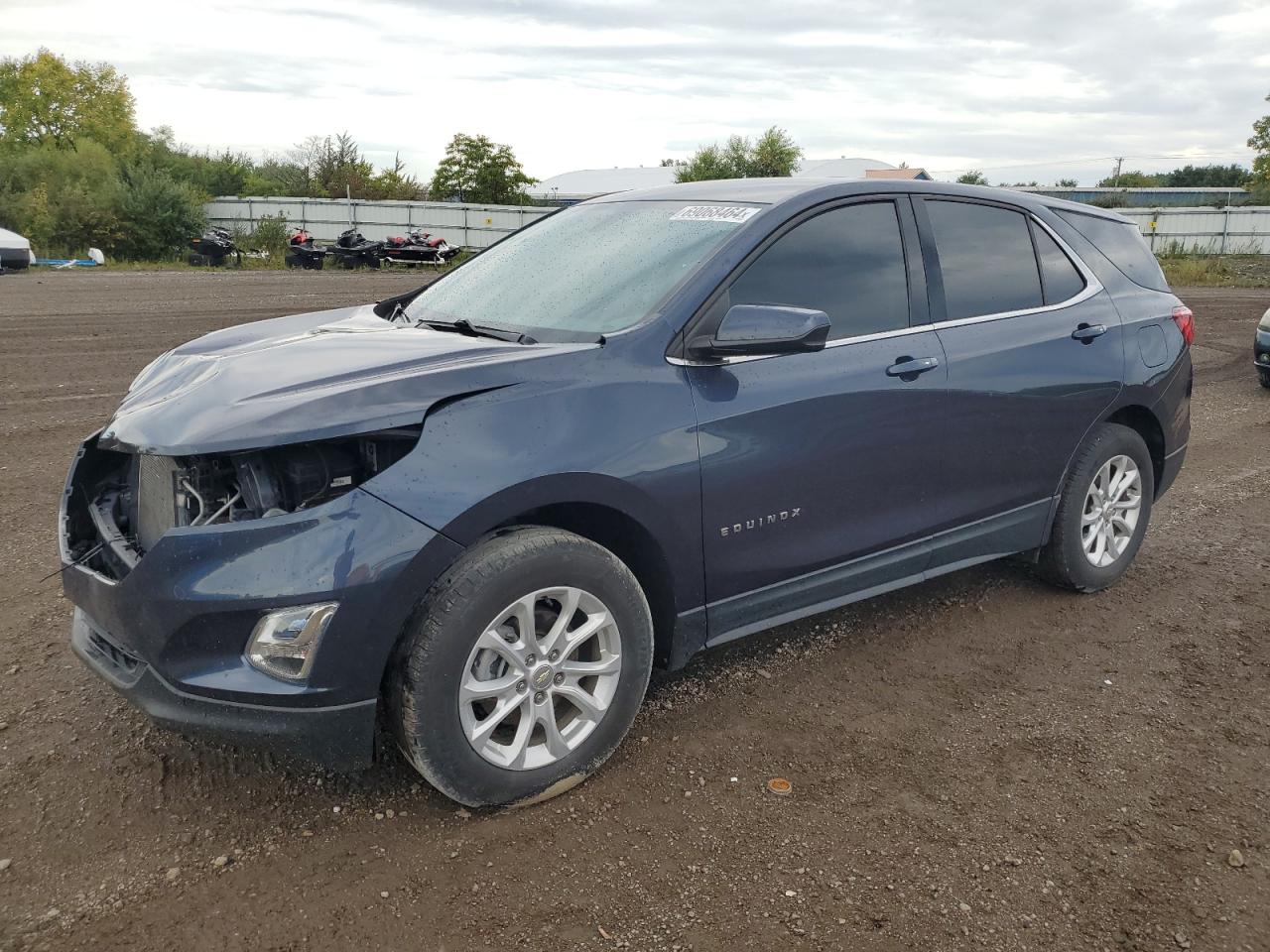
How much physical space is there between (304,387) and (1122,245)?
13.0 feet

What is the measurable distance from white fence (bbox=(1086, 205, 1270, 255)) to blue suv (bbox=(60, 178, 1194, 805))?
35398 millimetres

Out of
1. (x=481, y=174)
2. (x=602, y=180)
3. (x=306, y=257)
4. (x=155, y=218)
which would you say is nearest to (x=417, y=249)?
(x=306, y=257)

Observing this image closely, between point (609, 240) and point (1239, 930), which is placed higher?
point (609, 240)

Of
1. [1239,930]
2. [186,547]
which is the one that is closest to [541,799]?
[186,547]

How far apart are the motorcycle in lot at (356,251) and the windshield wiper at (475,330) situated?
28.2m

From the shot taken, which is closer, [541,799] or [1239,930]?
[1239,930]

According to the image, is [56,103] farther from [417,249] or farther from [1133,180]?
[1133,180]

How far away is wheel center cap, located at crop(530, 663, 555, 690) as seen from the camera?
9.57 feet

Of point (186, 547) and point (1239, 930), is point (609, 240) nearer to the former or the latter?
point (186, 547)

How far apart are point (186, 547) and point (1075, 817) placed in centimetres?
261

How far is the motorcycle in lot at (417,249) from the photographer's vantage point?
102 feet

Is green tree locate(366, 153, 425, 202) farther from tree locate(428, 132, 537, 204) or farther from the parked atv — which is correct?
the parked atv

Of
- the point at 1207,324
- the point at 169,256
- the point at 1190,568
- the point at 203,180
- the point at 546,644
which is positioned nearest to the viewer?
the point at 546,644

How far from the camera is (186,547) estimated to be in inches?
102
